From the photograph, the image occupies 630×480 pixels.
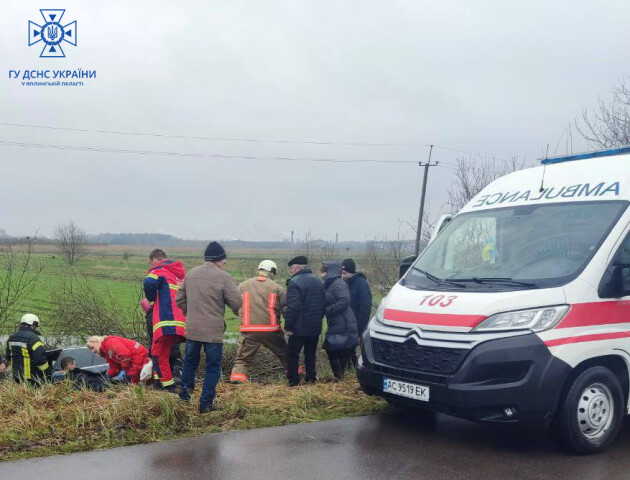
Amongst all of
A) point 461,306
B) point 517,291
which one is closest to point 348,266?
point 461,306

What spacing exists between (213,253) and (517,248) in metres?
3.17

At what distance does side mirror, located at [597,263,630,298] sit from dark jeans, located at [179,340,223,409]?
12.3 ft

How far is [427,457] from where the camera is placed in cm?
561

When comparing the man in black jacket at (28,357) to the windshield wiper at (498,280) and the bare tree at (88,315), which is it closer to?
the bare tree at (88,315)

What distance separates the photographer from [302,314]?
8992 millimetres

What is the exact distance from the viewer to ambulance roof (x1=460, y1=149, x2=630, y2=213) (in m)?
6.21

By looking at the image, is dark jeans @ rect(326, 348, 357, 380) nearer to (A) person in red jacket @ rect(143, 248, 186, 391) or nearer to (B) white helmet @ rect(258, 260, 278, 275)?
(B) white helmet @ rect(258, 260, 278, 275)

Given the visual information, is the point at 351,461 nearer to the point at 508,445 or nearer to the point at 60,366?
the point at 508,445

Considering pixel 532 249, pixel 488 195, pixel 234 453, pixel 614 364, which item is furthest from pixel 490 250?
pixel 234 453

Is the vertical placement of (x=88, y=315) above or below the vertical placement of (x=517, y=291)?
below

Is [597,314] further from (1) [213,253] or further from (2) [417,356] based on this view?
(1) [213,253]

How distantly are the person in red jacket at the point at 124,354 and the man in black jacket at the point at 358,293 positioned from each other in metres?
3.18

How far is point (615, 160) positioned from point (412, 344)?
2738mm

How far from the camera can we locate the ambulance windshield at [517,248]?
5.83 meters
